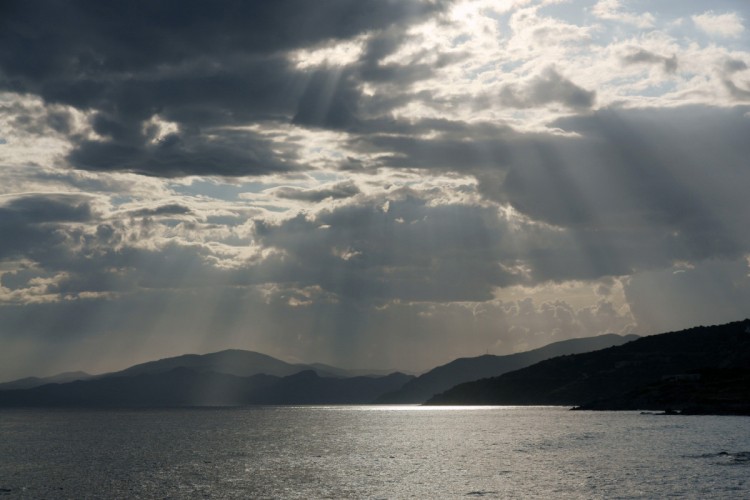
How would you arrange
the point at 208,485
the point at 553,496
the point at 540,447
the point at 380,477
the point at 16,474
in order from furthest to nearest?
1. the point at 540,447
2. the point at 16,474
3. the point at 380,477
4. the point at 208,485
5. the point at 553,496

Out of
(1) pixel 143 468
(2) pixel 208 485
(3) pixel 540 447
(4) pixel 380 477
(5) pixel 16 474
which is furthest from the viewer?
(3) pixel 540 447

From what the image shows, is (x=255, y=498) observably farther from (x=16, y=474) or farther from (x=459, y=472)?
(x=16, y=474)

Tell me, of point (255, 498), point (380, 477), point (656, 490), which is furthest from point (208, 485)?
point (656, 490)

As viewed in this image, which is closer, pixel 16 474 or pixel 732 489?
pixel 732 489

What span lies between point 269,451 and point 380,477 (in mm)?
61610

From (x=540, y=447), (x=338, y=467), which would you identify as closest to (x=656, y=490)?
(x=338, y=467)

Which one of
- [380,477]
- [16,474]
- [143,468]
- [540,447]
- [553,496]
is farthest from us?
[540,447]

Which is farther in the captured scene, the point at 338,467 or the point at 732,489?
the point at 338,467

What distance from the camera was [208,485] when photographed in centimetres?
11038

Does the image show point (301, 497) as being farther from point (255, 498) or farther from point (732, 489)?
point (732, 489)

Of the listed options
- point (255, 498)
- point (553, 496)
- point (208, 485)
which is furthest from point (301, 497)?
point (553, 496)

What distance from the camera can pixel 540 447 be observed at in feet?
566

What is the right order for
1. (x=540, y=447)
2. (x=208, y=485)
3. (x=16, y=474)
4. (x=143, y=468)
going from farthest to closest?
(x=540, y=447)
(x=143, y=468)
(x=16, y=474)
(x=208, y=485)

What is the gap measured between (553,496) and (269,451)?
9364cm
